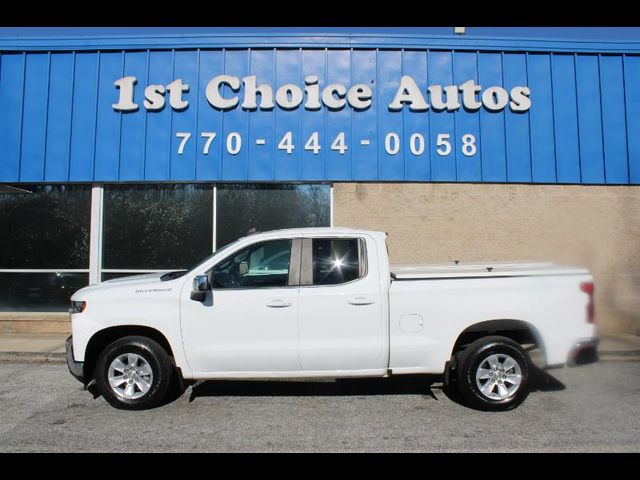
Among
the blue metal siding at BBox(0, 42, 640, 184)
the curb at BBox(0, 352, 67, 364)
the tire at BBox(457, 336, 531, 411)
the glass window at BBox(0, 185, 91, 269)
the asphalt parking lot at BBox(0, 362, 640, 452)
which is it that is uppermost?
the blue metal siding at BBox(0, 42, 640, 184)

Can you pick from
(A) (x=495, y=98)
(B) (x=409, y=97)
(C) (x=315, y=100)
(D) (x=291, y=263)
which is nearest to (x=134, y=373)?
(D) (x=291, y=263)

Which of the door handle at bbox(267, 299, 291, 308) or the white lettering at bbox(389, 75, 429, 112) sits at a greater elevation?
the white lettering at bbox(389, 75, 429, 112)

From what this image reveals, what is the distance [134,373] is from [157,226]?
5113 millimetres

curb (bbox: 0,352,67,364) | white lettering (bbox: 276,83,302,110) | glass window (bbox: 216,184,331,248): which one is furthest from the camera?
glass window (bbox: 216,184,331,248)

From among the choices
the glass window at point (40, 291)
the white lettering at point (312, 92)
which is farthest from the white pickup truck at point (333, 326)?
the white lettering at point (312, 92)

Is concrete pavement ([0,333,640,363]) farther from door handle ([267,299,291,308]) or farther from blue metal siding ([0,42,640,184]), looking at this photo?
door handle ([267,299,291,308])

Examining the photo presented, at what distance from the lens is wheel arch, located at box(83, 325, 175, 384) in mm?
5105

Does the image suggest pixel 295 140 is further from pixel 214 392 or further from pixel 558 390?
pixel 558 390

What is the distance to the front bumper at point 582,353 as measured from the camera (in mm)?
5027

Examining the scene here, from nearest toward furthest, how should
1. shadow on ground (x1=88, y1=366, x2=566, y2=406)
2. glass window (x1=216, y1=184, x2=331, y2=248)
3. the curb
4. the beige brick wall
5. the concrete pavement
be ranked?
shadow on ground (x1=88, y1=366, x2=566, y2=406), the concrete pavement, the curb, the beige brick wall, glass window (x1=216, y1=184, x2=331, y2=248)

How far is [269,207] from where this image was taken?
31.9ft

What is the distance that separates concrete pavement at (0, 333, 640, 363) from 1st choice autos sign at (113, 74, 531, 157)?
13.9ft

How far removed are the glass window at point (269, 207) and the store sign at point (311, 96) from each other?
1.62 m

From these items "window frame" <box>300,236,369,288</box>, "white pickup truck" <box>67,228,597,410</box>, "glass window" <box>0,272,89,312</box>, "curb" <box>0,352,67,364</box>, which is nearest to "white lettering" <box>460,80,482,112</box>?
"white pickup truck" <box>67,228,597,410</box>
